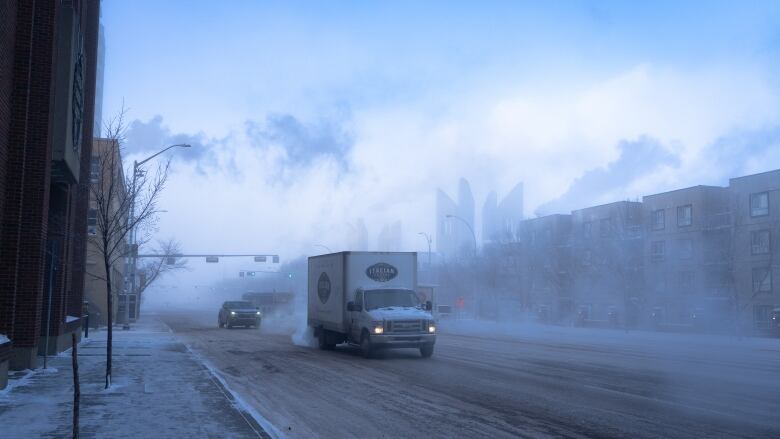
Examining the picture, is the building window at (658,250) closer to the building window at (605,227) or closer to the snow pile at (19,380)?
the building window at (605,227)

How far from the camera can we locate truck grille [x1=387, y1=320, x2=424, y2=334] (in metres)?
20.1

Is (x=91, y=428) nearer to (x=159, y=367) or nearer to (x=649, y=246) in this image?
(x=159, y=367)

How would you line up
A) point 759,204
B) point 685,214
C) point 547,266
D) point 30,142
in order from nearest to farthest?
point 30,142
point 759,204
point 685,214
point 547,266

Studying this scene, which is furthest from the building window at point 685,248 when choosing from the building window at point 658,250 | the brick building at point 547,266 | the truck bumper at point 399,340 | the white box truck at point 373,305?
the truck bumper at point 399,340

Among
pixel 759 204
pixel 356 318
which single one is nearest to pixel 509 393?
pixel 356 318

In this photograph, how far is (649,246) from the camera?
42.7 meters

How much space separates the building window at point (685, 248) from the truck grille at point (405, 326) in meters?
23.4

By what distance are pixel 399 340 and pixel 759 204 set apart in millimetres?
22589

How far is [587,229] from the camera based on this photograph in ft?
167

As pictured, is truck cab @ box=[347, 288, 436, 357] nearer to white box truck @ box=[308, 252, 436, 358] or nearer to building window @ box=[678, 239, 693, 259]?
white box truck @ box=[308, 252, 436, 358]

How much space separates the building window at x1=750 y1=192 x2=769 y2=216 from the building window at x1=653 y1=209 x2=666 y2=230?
7.50 m

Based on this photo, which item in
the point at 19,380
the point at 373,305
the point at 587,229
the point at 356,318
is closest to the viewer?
the point at 19,380

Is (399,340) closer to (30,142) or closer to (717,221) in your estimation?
(30,142)

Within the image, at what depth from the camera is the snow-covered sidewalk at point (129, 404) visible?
890 cm
